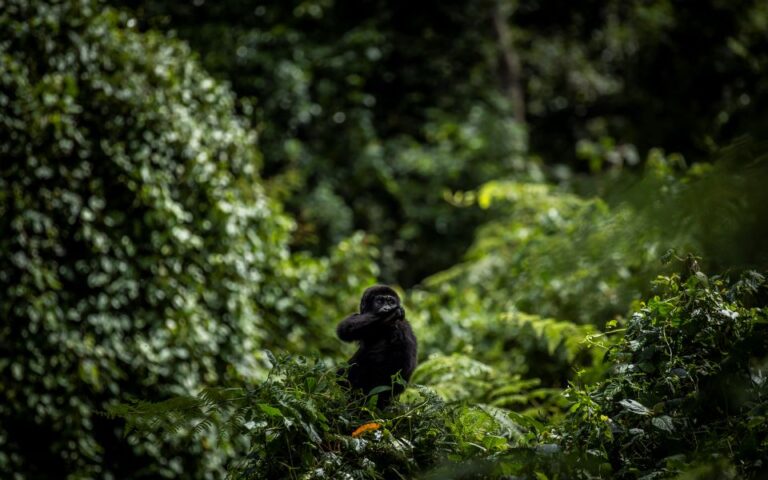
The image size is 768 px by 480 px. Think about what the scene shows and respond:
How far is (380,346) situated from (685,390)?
4.43ft

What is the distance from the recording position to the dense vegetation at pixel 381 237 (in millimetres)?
2375

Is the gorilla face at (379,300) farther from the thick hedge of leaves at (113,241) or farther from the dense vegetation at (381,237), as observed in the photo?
the thick hedge of leaves at (113,241)

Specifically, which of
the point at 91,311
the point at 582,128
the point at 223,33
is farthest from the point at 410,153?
the point at 91,311

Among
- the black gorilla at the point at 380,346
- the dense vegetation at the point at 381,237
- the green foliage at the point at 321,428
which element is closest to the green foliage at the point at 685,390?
the dense vegetation at the point at 381,237

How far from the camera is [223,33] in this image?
8.12 m

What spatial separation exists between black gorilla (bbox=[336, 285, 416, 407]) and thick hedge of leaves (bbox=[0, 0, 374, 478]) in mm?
2254

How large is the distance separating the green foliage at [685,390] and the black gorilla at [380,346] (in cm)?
90

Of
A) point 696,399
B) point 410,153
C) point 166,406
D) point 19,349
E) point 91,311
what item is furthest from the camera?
point 410,153

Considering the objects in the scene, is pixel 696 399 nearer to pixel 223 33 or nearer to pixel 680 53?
pixel 223 33

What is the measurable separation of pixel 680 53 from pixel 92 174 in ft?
31.2

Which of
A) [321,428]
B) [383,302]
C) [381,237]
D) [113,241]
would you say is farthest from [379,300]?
[381,237]

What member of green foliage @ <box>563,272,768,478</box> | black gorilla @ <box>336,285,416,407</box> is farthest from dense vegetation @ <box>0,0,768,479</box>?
black gorilla @ <box>336,285,416,407</box>

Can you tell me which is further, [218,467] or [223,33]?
[223,33]

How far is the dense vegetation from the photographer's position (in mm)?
2375
